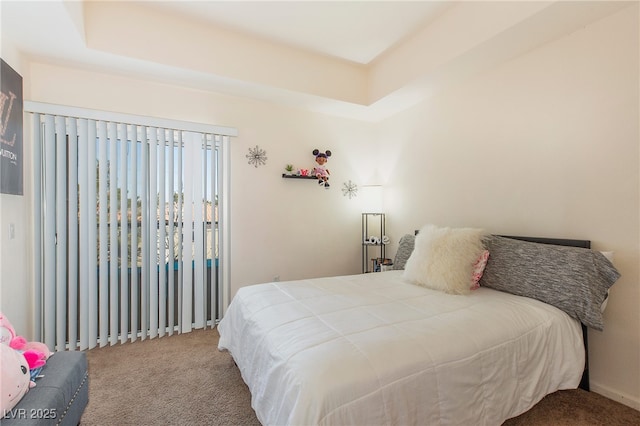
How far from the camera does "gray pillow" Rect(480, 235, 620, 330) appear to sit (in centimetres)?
164

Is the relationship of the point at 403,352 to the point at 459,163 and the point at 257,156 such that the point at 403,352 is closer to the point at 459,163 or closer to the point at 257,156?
the point at 459,163

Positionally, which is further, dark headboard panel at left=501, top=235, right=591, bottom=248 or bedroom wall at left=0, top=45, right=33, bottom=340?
bedroom wall at left=0, top=45, right=33, bottom=340

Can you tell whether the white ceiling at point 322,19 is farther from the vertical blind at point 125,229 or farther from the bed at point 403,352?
the bed at point 403,352

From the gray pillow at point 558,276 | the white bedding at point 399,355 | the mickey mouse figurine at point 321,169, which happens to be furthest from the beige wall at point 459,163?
the white bedding at point 399,355

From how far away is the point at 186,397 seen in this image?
1835mm

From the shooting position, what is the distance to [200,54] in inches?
97.2

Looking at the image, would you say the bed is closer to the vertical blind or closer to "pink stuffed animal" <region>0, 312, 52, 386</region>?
"pink stuffed animal" <region>0, 312, 52, 386</region>

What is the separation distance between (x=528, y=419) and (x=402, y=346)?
106 centimetres

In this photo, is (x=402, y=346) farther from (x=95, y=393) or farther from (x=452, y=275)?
(x=95, y=393)

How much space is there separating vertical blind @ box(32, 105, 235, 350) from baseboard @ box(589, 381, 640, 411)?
302 centimetres

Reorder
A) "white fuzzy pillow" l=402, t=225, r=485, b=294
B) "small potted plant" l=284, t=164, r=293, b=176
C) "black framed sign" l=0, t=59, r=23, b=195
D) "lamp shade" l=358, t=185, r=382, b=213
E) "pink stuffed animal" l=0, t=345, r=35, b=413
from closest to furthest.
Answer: "pink stuffed animal" l=0, t=345, r=35, b=413 < "black framed sign" l=0, t=59, r=23, b=195 < "white fuzzy pillow" l=402, t=225, r=485, b=294 < "small potted plant" l=284, t=164, r=293, b=176 < "lamp shade" l=358, t=185, r=382, b=213

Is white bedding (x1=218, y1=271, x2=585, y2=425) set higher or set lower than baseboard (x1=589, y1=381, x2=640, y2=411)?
higher

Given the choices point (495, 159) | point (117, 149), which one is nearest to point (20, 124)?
point (117, 149)

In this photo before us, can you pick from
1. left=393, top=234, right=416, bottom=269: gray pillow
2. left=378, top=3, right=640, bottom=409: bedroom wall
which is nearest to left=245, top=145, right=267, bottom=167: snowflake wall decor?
left=393, top=234, right=416, bottom=269: gray pillow
